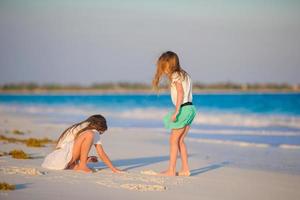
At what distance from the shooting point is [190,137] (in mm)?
15164

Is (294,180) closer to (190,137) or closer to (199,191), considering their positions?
(199,191)

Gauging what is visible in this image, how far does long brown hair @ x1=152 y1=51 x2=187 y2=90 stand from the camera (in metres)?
7.67

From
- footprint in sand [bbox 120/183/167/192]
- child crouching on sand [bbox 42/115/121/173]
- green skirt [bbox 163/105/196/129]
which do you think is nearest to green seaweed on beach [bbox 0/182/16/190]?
footprint in sand [bbox 120/183/167/192]

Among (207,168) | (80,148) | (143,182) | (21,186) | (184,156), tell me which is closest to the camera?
(21,186)

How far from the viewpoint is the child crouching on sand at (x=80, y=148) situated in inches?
307

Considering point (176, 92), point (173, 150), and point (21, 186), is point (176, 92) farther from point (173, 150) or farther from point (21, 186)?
point (21, 186)

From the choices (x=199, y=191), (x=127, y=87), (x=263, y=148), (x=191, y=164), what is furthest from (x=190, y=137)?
(x=127, y=87)

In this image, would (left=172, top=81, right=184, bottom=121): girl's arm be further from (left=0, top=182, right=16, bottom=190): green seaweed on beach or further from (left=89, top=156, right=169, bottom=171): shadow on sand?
(left=0, top=182, right=16, bottom=190): green seaweed on beach

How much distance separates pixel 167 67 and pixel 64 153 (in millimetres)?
1801

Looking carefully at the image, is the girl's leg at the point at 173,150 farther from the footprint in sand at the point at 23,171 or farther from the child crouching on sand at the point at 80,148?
the footprint in sand at the point at 23,171

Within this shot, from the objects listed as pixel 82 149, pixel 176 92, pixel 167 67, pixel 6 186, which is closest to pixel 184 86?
pixel 176 92

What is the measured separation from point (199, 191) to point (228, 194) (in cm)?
33

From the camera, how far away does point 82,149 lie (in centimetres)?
784

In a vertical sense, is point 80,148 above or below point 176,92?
below
